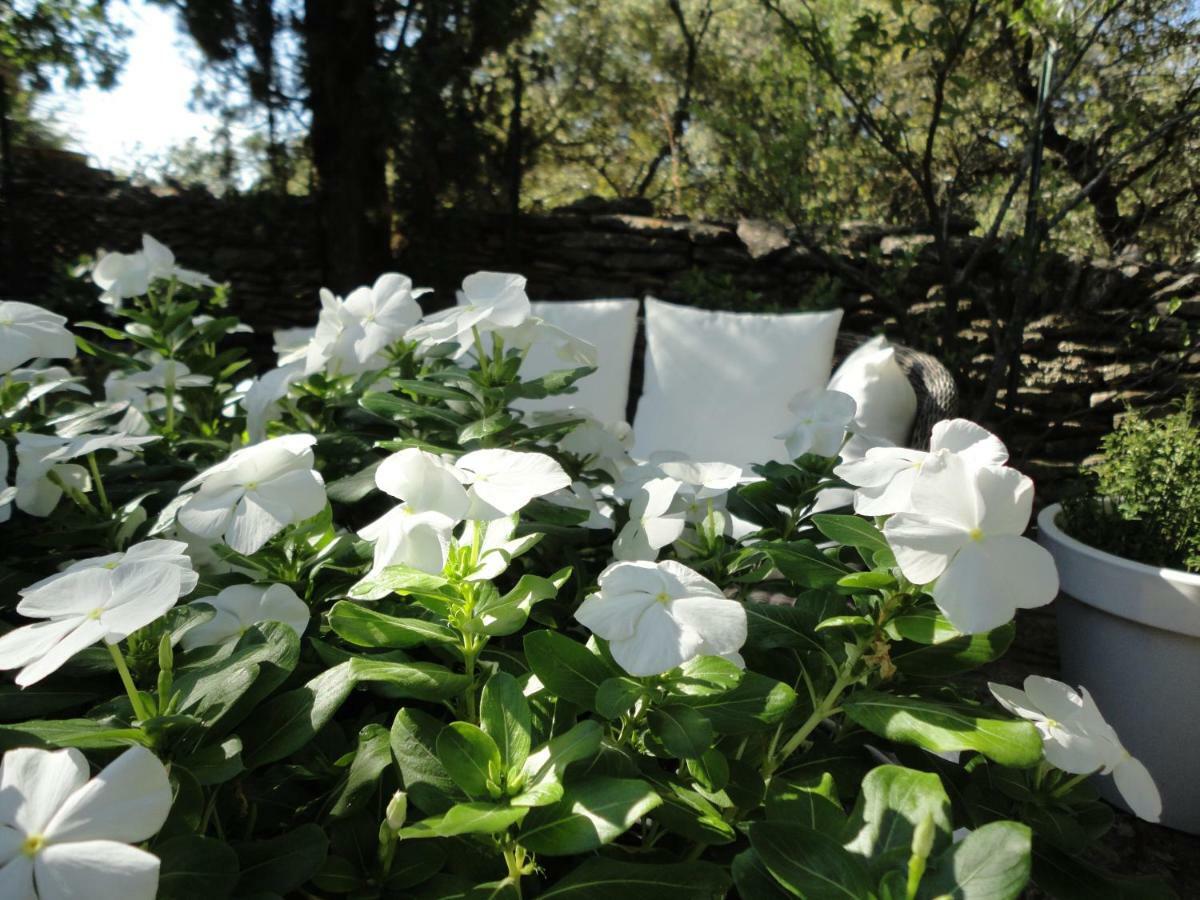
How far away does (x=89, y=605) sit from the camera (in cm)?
44

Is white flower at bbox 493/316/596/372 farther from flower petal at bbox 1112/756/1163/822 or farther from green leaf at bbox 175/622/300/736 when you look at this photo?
flower petal at bbox 1112/756/1163/822

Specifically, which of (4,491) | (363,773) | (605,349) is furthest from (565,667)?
(605,349)

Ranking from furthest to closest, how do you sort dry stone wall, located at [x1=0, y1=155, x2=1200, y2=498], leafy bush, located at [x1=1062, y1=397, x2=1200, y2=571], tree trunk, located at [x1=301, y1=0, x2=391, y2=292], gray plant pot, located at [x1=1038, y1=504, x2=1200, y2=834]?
tree trunk, located at [x1=301, y1=0, x2=391, y2=292]
dry stone wall, located at [x1=0, y1=155, x2=1200, y2=498]
leafy bush, located at [x1=1062, y1=397, x2=1200, y2=571]
gray plant pot, located at [x1=1038, y1=504, x2=1200, y2=834]

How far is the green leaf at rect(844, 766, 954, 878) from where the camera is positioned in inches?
15.8

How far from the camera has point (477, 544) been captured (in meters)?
0.55

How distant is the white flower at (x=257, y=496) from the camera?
56 cm

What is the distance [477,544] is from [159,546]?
189mm

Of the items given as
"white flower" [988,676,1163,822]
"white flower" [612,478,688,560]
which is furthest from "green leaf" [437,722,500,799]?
"white flower" [988,676,1163,822]

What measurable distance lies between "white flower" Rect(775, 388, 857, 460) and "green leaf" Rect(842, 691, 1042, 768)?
0.25 meters

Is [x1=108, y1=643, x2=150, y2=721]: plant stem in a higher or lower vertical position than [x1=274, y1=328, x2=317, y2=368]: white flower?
lower

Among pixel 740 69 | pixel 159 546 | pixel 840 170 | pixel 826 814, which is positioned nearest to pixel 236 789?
pixel 159 546

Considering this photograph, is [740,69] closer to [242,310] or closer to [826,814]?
[242,310]

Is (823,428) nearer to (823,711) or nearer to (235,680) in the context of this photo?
(823,711)

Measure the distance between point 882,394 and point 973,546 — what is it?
1538 mm
